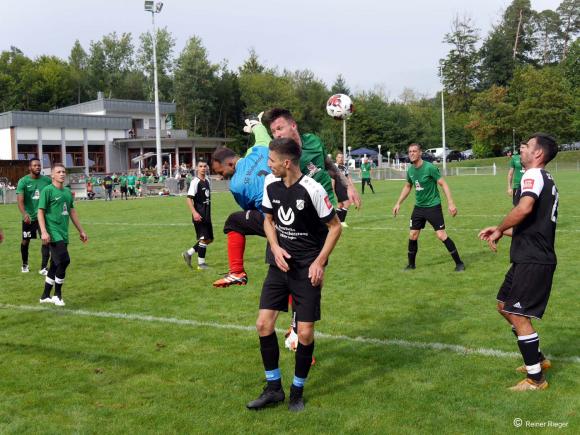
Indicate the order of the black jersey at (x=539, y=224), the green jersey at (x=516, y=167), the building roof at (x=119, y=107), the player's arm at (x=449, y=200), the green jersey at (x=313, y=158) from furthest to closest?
the building roof at (x=119, y=107) < the green jersey at (x=516, y=167) < the player's arm at (x=449, y=200) < the green jersey at (x=313, y=158) < the black jersey at (x=539, y=224)

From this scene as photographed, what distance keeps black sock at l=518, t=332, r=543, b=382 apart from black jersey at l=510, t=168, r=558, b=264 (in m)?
0.66

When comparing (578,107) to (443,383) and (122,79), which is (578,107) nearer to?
(122,79)

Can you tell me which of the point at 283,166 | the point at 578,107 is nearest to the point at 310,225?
the point at 283,166

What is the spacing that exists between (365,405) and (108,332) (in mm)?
3568

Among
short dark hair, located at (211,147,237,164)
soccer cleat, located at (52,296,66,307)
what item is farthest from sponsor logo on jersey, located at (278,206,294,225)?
soccer cleat, located at (52,296,66,307)

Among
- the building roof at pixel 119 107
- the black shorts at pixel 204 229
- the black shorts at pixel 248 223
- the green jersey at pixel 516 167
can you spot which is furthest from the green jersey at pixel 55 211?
the building roof at pixel 119 107

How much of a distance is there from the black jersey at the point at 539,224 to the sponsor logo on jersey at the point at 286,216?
1888mm

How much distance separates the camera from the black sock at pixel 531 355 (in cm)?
525

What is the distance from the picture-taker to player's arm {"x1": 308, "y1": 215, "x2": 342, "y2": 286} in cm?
490

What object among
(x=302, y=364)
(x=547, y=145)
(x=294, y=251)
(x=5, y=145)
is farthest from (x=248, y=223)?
(x=5, y=145)

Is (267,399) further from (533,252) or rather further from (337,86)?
(337,86)

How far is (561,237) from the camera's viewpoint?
1448 cm

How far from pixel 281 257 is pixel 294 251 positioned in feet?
0.55

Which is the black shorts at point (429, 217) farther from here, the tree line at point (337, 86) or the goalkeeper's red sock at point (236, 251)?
the tree line at point (337, 86)
